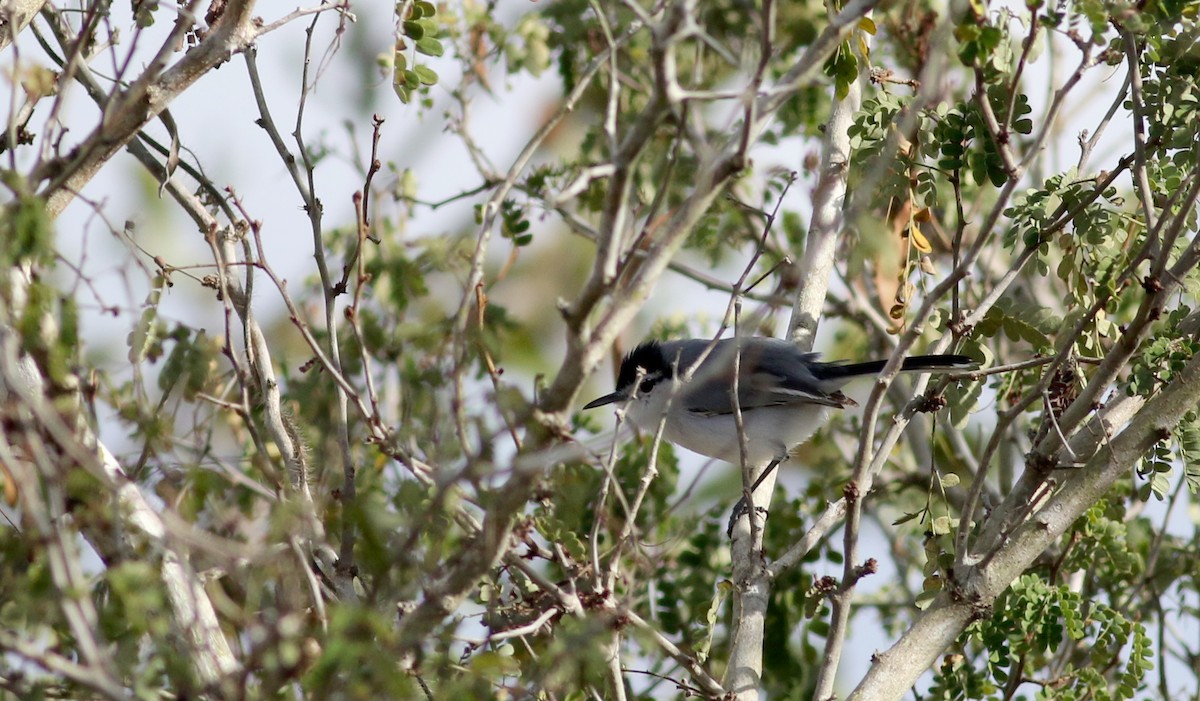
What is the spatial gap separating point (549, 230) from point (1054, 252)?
2.35 meters

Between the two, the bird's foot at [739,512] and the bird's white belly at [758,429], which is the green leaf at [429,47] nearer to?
the bird's foot at [739,512]

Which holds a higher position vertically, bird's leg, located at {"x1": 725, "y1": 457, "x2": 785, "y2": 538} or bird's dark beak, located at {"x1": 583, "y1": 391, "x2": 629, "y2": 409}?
bird's dark beak, located at {"x1": 583, "y1": 391, "x2": 629, "y2": 409}

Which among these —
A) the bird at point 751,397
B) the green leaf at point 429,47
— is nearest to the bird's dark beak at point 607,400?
the bird at point 751,397

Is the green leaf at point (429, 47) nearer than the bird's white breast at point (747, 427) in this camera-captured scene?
Yes

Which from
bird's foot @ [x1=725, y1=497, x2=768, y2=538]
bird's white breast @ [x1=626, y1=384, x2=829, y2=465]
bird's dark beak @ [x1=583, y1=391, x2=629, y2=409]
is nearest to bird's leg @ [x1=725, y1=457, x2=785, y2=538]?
bird's foot @ [x1=725, y1=497, x2=768, y2=538]

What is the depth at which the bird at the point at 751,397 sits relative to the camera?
4.36 meters

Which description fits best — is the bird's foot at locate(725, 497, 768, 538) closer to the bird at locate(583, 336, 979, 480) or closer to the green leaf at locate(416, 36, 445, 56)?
the bird at locate(583, 336, 979, 480)

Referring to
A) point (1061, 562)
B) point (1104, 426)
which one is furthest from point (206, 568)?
point (1061, 562)

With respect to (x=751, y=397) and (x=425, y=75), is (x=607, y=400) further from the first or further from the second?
(x=425, y=75)

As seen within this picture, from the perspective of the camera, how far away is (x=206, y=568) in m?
2.54

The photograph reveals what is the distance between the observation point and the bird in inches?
172

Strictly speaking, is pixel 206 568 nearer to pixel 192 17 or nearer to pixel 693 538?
Answer: pixel 192 17

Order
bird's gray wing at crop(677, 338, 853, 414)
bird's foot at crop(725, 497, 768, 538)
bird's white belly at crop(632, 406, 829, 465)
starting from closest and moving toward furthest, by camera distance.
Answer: bird's foot at crop(725, 497, 768, 538) < bird's gray wing at crop(677, 338, 853, 414) < bird's white belly at crop(632, 406, 829, 465)

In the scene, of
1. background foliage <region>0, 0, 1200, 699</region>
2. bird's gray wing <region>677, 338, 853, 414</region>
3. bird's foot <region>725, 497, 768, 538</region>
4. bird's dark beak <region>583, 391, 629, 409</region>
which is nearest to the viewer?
background foliage <region>0, 0, 1200, 699</region>
